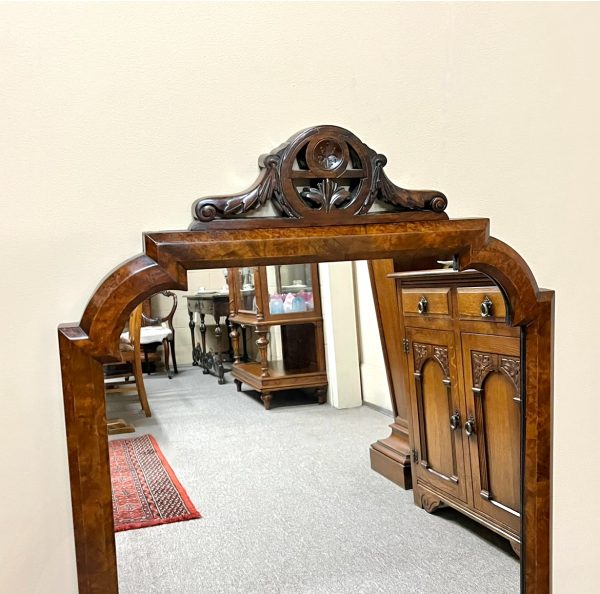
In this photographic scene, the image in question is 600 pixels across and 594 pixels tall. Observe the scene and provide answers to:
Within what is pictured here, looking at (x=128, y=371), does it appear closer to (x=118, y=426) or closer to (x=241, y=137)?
(x=118, y=426)

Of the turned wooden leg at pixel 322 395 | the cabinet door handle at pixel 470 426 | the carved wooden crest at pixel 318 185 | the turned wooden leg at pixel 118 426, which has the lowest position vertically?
the cabinet door handle at pixel 470 426

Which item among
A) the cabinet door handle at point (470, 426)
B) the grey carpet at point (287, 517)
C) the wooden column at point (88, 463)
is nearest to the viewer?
the wooden column at point (88, 463)

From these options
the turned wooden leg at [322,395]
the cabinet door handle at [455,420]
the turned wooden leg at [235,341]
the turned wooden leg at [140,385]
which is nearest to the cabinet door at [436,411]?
the cabinet door handle at [455,420]

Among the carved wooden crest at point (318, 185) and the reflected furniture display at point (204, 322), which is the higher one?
the carved wooden crest at point (318, 185)

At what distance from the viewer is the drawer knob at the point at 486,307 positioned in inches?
32.7

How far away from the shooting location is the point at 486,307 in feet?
2.73

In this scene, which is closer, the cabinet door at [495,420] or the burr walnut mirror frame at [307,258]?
the burr walnut mirror frame at [307,258]

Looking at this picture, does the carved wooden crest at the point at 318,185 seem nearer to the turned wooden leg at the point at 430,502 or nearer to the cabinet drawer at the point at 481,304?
the cabinet drawer at the point at 481,304

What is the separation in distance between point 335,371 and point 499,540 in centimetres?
29

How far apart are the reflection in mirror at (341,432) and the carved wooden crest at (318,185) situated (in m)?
0.08

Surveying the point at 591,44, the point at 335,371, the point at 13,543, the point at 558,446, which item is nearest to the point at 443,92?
the point at 591,44

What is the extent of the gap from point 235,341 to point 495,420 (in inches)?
13.1

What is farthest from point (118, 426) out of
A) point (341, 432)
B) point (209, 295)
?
point (341, 432)

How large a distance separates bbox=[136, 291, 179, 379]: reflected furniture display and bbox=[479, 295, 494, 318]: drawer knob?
1.20ft
